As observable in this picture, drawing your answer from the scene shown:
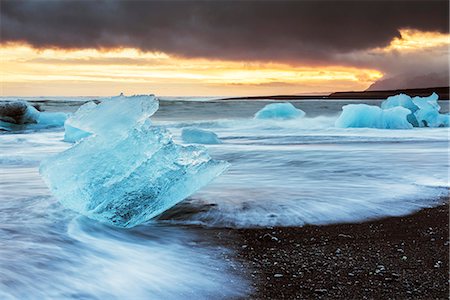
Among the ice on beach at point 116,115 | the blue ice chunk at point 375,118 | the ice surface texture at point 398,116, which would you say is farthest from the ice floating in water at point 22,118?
the ice on beach at point 116,115

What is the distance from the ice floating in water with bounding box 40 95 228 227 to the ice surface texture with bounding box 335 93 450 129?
12.1 m

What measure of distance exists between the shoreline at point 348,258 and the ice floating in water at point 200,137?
21.6 feet

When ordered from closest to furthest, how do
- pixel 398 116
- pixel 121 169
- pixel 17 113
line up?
pixel 121 169 → pixel 398 116 → pixel 17 113

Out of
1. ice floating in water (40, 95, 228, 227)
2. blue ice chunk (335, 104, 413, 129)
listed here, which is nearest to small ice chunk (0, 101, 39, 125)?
blue ice chunk (335, 104, 413, 129)

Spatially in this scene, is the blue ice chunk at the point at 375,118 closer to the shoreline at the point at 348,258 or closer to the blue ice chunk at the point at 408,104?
the blue ice chunk at the point at 408,104

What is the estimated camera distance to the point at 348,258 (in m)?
2.59

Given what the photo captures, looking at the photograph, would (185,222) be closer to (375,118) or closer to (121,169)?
(121,169)

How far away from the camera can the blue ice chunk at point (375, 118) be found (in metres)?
14.3

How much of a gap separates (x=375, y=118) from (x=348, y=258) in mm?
12587

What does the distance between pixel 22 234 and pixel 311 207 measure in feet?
6.65

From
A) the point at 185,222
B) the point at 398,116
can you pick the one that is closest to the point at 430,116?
the point at 398,116

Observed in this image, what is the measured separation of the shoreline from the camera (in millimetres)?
2199

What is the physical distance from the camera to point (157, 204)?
325cm

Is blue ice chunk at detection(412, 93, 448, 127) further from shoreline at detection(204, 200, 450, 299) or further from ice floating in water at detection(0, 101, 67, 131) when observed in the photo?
shoreline at detection(204, 200, 450, 299)
